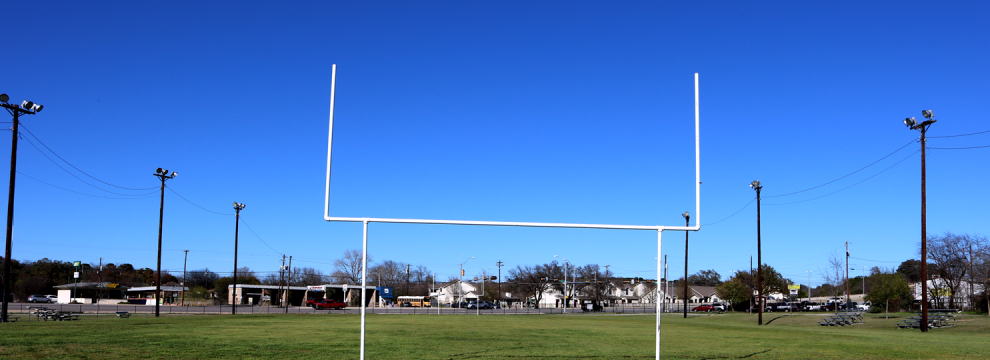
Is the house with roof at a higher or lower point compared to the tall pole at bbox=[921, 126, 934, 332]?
lower

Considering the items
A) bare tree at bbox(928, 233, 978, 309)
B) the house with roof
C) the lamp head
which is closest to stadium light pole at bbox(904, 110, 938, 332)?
the lamp head

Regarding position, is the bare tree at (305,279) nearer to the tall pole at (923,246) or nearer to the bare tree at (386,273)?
the bare tree at (386,273)

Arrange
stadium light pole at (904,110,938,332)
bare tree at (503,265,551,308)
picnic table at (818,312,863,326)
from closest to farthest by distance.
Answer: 1. stadium light pole at (904,110,938,332)
2. picnic table at (818,312,863,326)
3. bare tree at (503,265,551,308)

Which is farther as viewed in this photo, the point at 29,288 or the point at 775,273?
the point at 29,288

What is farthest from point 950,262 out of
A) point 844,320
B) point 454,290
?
point 454,290

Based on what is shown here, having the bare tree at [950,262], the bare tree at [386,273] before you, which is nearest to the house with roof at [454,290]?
the bare tree at [386,273]

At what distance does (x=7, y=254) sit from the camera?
2989 cm

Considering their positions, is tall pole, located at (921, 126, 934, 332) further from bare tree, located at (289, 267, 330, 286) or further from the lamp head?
bare tree, located at (289, 267, 330, 286)

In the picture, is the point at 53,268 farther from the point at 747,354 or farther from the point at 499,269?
the point at 747,354

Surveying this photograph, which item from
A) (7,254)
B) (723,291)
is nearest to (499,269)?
(723,291)

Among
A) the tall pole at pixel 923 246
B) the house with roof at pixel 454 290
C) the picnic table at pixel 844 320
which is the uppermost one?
the tall pole at pixel 923 246

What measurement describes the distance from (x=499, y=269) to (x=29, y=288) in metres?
74.0

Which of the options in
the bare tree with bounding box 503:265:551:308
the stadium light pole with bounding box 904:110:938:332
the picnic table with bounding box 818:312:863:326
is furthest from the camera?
the bare tree with bounding box 503:265:551:308

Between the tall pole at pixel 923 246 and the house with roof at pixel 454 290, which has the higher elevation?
the tall pole at pixel 923 246
